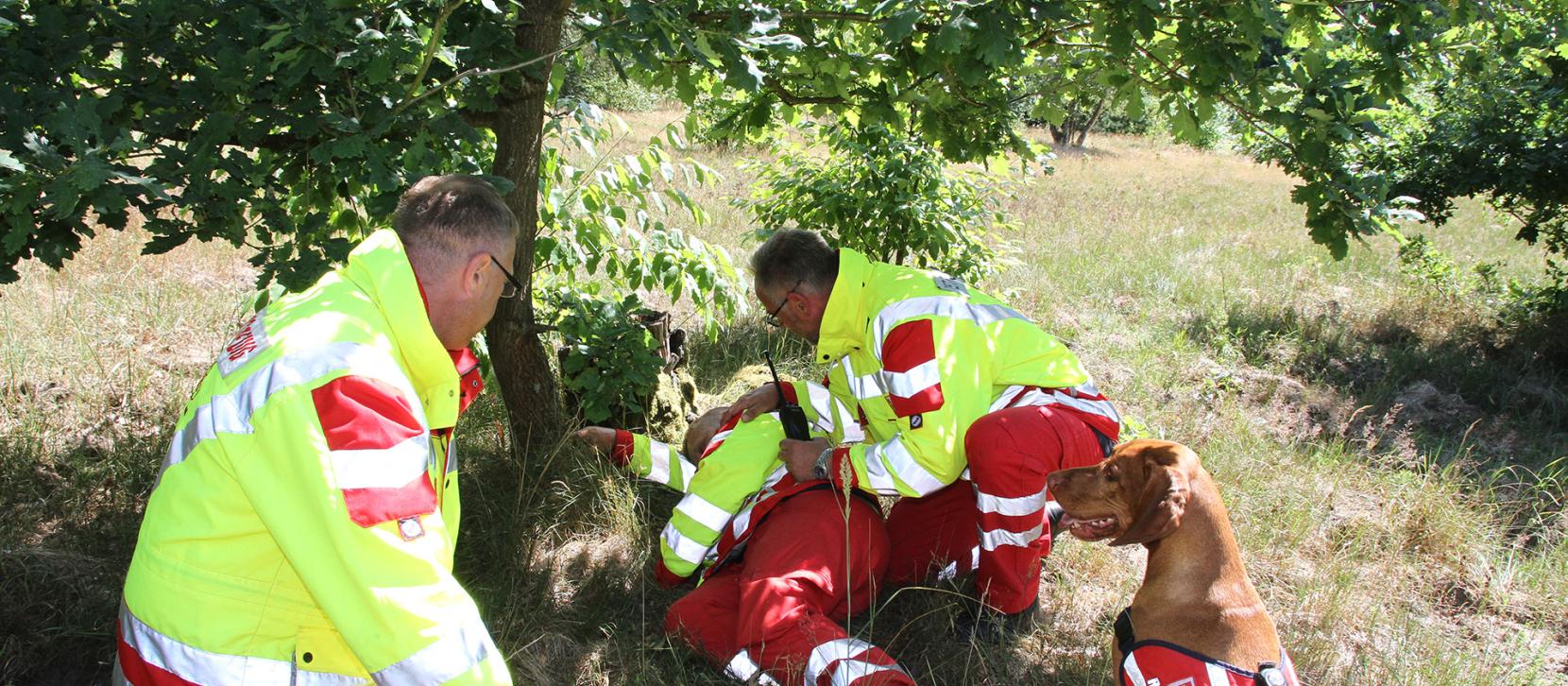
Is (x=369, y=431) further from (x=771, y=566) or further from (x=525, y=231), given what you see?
(x=525, y=231)

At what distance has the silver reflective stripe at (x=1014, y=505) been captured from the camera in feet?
10.9

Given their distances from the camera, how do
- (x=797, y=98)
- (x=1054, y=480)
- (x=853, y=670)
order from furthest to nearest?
1. (x=797, y=98)
2. (x=1054, y=480)
3. (x=853, y=670)

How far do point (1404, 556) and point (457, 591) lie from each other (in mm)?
4136

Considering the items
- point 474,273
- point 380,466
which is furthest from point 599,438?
point 380,466

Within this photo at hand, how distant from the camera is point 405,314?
1910mm

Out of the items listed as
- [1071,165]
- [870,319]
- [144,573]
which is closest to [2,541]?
[144,573]

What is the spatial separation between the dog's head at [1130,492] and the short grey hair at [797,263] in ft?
3.95

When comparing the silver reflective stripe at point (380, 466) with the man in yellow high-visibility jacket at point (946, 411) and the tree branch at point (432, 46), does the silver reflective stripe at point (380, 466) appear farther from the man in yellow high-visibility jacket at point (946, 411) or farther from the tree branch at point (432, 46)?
the man in yellow high-visibility jacket at point (946, 411)

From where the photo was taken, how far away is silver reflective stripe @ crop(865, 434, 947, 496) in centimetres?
340

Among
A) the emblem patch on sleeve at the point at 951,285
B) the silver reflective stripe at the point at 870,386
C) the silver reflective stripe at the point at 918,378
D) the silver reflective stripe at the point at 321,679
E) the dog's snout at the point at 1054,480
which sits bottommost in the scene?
the dog's snout at the point at 1054,480

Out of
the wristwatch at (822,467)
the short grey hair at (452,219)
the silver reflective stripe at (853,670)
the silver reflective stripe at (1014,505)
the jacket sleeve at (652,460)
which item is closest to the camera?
the short grey hair at (452,219)

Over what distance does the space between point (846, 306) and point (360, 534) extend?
236 cm

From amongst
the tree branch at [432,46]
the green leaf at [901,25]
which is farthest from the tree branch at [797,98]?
the tree branch at [432,46]

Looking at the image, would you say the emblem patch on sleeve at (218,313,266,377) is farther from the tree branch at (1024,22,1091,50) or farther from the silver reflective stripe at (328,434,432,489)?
the tree branch at (1024,22,1091,50)
